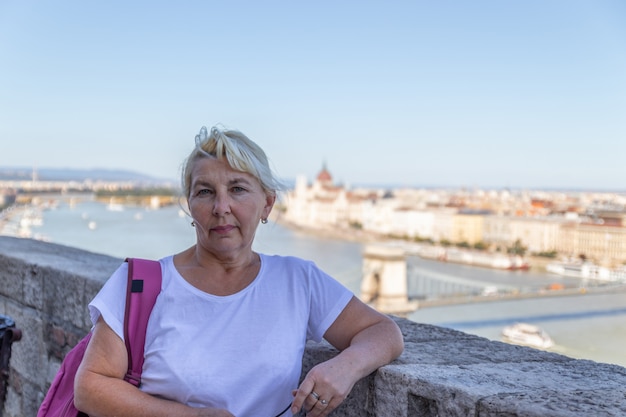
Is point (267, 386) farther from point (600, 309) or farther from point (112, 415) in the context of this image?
point (600, 309)

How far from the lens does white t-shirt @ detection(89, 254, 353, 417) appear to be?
2.18 ft

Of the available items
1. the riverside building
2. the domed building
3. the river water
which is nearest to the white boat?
the river water

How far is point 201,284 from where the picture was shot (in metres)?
0.71

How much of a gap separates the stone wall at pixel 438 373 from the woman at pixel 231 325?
5 cm

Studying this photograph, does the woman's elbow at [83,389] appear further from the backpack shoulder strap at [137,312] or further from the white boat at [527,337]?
the white boat at [527,337]

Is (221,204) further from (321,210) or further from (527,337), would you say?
(321,210)

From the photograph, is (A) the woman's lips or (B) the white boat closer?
(A) the woman's lips

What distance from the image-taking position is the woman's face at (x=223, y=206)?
0.70 meters

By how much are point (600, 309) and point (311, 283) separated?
2115 centimetres

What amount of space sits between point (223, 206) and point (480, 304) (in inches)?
790

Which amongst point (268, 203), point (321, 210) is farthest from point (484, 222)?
point (268, 203)

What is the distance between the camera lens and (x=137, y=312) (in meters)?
0.68

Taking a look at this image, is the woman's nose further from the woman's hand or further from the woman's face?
the woman's hand

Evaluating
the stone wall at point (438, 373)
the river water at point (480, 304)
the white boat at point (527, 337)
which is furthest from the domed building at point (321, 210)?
the stone wall at point (438, 373)
